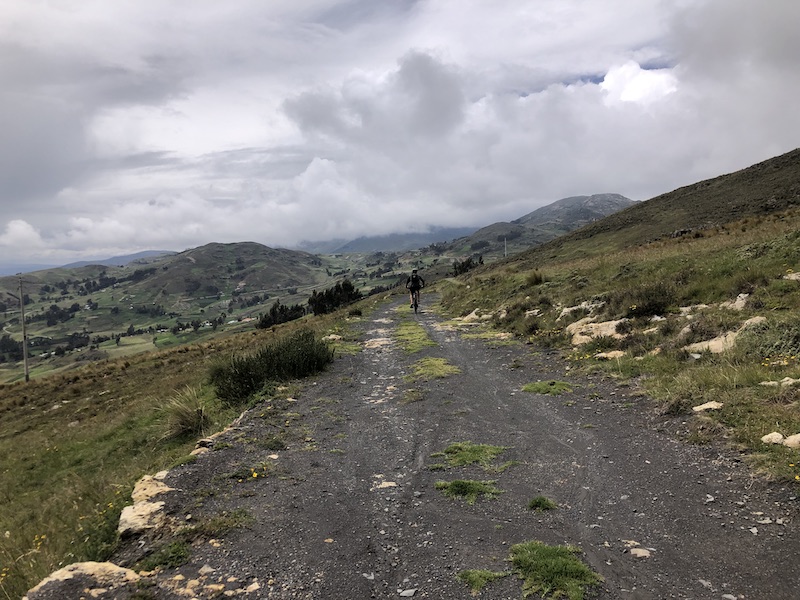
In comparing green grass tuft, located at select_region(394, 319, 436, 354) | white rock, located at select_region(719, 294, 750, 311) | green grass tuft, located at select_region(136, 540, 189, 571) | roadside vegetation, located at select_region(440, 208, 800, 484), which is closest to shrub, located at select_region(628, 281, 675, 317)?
roadside vegetation, located at select_region(440, 208, 800, 484)

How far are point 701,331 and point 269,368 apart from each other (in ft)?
37.8

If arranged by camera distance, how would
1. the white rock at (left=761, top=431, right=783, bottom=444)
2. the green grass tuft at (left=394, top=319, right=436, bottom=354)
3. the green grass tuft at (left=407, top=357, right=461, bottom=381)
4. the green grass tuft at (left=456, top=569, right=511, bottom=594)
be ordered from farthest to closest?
1. the green grass tuft at (left=394, top=319, right=436, bottom=354)
2. the green grass tuft at (left=407, top=357, right=461, bottom=381)
3. the white rock at (left=761, top=431, right=783, bottom=444)
4. the green grass tuft at (left=456, top=569, right=511, bottom=594)

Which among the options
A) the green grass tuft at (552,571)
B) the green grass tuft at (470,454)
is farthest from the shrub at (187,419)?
the green grass tuft at (552,571)

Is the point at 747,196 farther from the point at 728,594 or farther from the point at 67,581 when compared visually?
the point at 67,581

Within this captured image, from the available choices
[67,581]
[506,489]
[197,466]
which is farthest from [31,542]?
[506,489]

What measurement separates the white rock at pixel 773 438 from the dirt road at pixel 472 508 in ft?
1.82

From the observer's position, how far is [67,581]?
13.5 ft

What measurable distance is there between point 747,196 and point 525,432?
211 ft

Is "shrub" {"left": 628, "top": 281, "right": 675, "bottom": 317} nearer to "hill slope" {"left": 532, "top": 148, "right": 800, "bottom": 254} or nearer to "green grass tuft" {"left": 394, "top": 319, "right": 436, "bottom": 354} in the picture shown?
"green grass tuft" {"left": 394, "top": 319, "right": 436, "bottom": 354}

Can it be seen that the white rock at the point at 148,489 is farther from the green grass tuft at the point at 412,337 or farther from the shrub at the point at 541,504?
the green grass tuft at the point at 412,337

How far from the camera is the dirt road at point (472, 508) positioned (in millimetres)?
4176

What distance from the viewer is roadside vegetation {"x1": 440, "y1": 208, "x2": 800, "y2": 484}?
6.64 metres

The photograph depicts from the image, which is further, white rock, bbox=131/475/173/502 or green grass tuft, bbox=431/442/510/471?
green grass tuft, bbox=431/442/510/471

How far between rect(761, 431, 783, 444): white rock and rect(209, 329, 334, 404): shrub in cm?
1090
